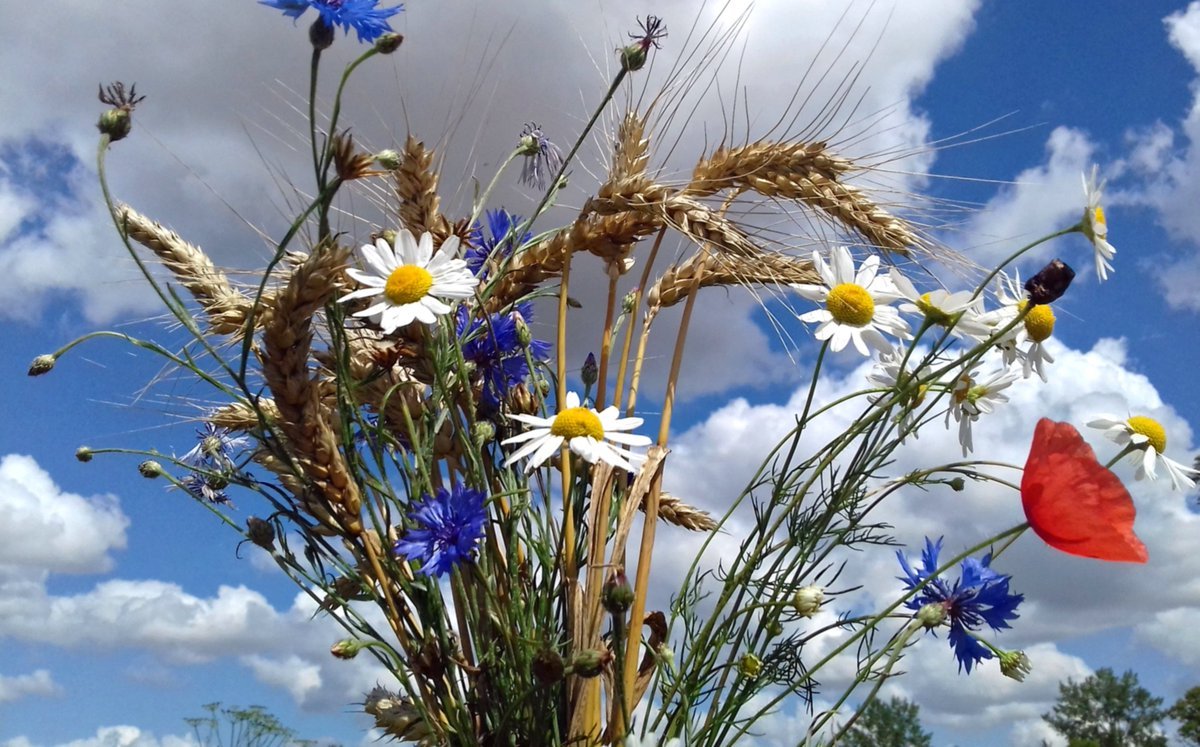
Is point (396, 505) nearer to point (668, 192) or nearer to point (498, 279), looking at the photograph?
point (498, 279)

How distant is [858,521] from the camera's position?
1451 millimetres

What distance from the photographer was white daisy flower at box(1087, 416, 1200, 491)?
1.37 m

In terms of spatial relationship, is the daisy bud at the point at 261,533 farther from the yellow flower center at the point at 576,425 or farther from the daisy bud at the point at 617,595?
the daisy bud at the point at 617,595

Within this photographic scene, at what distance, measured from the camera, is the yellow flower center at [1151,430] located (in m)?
1.39

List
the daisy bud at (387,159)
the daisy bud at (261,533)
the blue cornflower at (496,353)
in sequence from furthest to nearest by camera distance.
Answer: the blue cornflower at (496,353) < the daisy bud at (261,533) < the daisy bud at (387,159)

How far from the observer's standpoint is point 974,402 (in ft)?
4.66

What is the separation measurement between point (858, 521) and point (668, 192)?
1.76 ft

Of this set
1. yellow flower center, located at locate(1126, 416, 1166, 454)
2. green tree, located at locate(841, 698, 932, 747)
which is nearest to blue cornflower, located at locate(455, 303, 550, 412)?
yellow flower center, located at locate(1126, 416, 1166, 454)

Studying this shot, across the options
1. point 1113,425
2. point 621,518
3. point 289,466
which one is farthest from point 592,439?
point 1113,425

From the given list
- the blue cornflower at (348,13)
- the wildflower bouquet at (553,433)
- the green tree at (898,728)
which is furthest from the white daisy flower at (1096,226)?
the green tree at (898,728)

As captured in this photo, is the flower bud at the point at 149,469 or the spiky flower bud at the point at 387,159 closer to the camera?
the spiky flower bud at the point at 387,159

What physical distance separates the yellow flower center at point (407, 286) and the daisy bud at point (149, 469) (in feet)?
1.90

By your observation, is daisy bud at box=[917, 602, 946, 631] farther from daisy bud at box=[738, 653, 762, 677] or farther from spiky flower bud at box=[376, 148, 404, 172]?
spiky flower bud at box=[376, 148, 404, 172]

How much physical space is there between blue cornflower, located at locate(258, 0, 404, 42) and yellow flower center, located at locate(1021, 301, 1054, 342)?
866 mm
